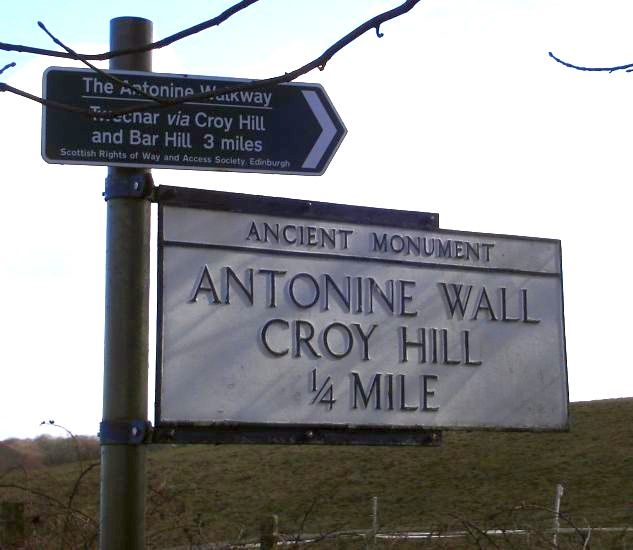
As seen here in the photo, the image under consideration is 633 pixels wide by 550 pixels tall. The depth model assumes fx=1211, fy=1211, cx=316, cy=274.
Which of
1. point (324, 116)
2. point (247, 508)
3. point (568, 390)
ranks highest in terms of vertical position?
point (324, 116)

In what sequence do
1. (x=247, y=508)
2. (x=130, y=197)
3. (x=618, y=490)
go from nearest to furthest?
(x=130, y=197)
(x=618, y=490)
(x=247, y=508)

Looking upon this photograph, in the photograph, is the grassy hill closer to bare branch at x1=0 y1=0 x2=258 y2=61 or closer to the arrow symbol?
the arrow symbol

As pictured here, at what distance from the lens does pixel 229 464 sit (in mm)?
38625

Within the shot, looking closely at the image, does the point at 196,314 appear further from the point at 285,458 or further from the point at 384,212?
the point at 285,458

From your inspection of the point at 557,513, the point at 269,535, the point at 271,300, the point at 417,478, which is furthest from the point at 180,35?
the point at 417,478

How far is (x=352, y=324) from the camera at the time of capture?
435cm

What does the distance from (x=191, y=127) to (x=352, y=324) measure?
91 cm

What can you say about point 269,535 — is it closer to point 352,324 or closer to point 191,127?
point 352,324

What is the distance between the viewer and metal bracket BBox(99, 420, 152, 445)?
3871 mm

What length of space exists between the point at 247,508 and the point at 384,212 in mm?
27385

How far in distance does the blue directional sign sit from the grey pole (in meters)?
0.09

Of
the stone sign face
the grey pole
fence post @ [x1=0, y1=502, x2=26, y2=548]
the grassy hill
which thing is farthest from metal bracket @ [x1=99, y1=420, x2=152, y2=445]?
the grassy hill

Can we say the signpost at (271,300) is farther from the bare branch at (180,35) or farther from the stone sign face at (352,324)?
the bare branch at (180,35)

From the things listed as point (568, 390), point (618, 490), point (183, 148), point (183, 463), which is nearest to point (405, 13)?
point (183, 148)
